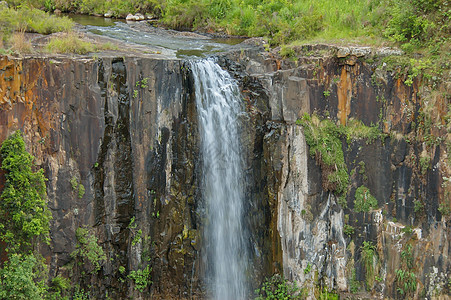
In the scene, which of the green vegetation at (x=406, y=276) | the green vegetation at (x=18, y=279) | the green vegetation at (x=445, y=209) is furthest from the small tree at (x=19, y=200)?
the green vegetation at (x=445, y=209)

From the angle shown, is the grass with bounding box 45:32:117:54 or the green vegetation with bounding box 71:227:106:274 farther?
the grass with bounding box 45:32:117:54

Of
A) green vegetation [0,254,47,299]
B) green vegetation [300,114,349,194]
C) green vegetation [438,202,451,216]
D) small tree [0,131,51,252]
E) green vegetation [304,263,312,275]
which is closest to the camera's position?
green vegetation [0,254,47,299]

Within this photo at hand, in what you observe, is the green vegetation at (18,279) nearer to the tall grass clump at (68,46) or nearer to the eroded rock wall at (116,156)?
the eroded rock wall at (116,156)

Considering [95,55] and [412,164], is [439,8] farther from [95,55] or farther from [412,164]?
[95,55]

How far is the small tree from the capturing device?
862cm

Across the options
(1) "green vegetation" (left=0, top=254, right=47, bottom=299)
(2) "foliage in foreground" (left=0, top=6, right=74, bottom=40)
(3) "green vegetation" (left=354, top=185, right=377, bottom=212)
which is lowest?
(1) "green vegetation" (left=0, top=254, right=47, bottom=299)

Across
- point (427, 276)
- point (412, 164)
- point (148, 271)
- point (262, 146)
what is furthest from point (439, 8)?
point (148, 271)

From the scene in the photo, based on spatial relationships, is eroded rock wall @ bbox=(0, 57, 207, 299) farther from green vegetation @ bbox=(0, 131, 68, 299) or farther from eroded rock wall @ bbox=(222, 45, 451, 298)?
eroded rock wall @ bbox=(222, 45, 451, 298)

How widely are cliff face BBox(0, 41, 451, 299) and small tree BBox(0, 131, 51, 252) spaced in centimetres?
95

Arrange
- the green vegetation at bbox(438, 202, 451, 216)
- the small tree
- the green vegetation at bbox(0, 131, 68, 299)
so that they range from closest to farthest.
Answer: the green vegetation at bbox(0, 131, 68, 299) → the small tree → the green vegetation at bbox(438, 202, 451, 216)

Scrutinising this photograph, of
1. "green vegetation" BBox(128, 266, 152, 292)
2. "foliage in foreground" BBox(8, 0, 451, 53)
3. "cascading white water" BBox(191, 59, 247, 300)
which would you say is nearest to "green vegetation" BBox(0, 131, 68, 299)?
"green vegetation" BBox(128, 266, 152, 292)

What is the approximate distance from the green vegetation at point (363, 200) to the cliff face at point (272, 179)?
0.13m

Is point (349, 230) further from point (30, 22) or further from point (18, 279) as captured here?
point (30, 22)

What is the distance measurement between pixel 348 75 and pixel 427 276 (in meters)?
5.31
